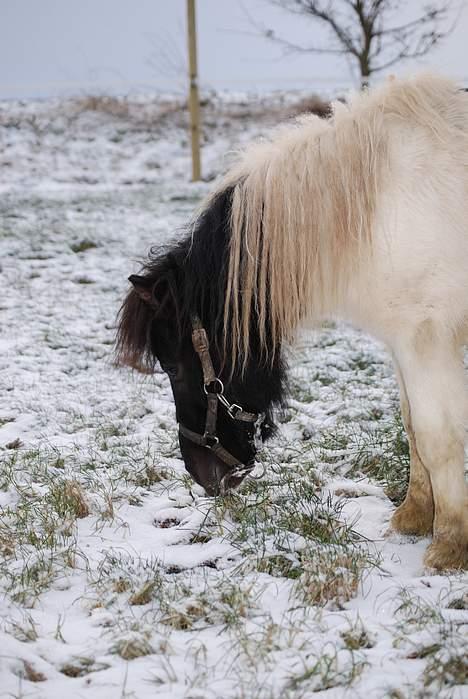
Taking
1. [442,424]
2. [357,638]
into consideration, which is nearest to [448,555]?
[442,424]

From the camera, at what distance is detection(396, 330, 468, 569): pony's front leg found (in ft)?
8.09

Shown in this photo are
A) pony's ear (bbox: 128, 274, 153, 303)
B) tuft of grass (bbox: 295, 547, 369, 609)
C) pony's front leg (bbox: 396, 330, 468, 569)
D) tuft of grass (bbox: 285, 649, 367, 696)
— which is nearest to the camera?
tuft of grass (bbox: 285, 649, 367, 696)

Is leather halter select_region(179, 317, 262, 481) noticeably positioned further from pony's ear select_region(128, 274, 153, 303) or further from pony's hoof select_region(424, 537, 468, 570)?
pony's hoof select_region(424, 537, 468, 570)

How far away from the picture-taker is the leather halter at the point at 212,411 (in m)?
2.77

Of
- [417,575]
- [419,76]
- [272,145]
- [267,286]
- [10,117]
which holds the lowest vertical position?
[417,575]

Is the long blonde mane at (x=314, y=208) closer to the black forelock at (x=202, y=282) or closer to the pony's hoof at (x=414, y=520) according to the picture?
the black forelock at (x=202, y=282)

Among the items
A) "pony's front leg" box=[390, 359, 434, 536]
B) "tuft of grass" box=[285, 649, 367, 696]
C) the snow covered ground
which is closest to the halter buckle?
the snow covered ground

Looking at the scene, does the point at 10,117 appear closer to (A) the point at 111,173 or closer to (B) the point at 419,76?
(A) the point at 111,173

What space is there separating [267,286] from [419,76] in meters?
0.97

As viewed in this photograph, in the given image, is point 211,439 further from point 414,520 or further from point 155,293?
point 414,520

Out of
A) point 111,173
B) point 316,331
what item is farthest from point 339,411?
point 111,173

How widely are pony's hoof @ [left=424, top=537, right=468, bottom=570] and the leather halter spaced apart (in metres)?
0.79

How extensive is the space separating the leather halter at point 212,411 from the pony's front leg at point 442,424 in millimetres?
679

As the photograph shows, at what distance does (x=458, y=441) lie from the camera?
2492mm
